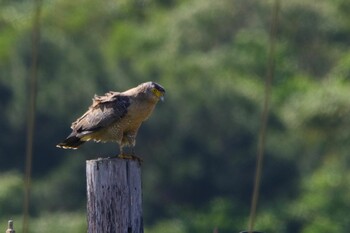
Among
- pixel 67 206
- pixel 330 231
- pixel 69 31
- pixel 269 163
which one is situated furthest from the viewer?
pixel 69 31

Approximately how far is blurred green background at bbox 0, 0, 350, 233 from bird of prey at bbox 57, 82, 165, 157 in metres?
20.5

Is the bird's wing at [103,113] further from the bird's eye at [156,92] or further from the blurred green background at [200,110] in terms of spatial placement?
the blurred green background at [200,110]

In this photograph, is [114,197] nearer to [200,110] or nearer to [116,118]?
[116,118]

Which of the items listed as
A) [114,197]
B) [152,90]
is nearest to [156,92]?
[152,90]

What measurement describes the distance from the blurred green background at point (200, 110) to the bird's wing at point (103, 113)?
67.3 feet

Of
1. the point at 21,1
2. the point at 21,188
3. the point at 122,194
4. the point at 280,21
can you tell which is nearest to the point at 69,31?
the point at 21,1

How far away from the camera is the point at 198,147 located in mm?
44031

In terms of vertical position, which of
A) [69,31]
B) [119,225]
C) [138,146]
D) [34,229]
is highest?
[69,31]

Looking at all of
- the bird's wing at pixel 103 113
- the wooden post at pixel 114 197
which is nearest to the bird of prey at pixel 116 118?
the bird's wing at pixel 103 113

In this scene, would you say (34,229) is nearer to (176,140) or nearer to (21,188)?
(21,188)

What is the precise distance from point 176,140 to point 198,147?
530 millimetres

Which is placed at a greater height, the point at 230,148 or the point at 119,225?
the point at 230,148

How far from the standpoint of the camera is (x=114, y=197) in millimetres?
11109

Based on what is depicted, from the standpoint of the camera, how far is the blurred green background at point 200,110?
132 ft
